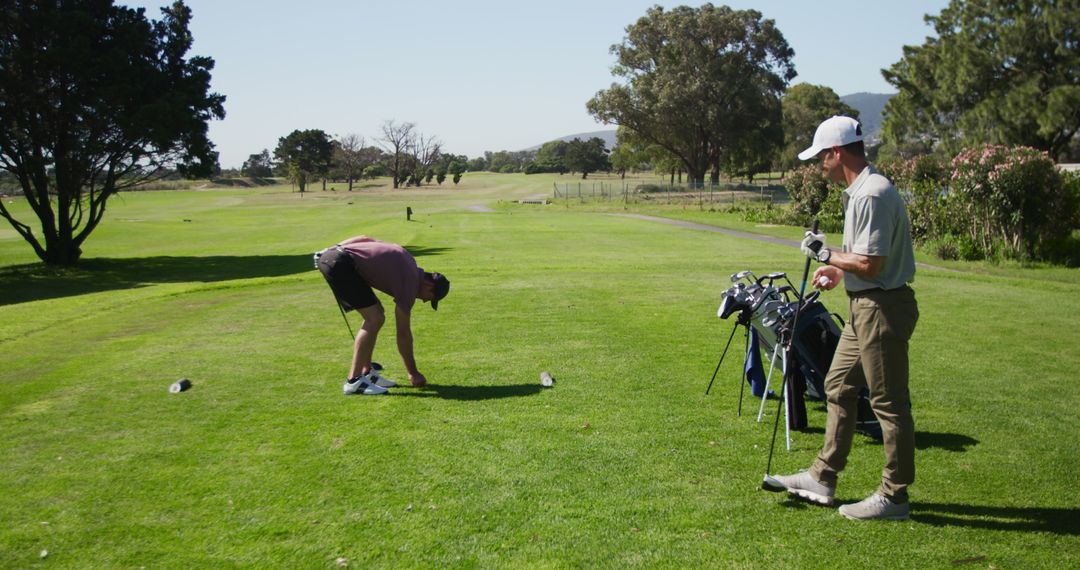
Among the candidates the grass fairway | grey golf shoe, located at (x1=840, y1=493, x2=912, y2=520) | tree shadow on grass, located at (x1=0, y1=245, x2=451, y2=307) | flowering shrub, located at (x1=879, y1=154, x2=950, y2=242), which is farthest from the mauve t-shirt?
flowering shrub, located at (x1=879, y1=154, x2=950, y2=242)

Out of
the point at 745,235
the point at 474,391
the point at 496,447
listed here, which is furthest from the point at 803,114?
the point at 496,447

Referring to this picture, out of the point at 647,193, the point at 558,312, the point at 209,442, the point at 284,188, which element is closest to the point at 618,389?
the point at 209,442

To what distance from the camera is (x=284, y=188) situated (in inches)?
4724

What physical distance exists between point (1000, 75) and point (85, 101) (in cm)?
6189

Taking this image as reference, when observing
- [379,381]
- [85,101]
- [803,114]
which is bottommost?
[379,381]

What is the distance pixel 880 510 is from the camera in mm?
4895

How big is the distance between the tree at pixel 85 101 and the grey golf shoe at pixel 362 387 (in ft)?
79.9

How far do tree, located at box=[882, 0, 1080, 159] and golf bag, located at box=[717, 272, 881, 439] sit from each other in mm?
56985

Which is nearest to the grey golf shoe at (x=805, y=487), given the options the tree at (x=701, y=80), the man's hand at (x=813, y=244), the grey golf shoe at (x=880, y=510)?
the grey golf shoe at (x=880, y=510)

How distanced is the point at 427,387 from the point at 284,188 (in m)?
120

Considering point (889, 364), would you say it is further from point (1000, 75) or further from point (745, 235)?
point (1000, 75)

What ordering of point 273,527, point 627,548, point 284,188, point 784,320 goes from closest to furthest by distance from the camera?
point 627,548 → point 273,527 → point 784,320 → point 284,188

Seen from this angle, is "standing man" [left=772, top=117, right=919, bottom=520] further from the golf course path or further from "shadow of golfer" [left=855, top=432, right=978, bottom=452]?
the golf course path

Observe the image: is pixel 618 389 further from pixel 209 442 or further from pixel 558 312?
pixel 558 312
